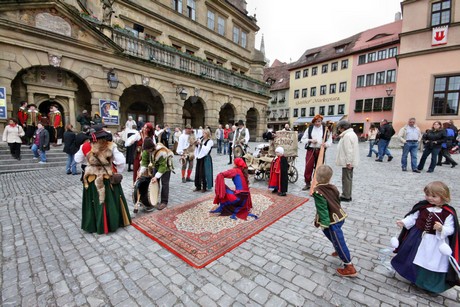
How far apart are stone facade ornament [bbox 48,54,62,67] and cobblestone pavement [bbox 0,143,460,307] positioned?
8545mm

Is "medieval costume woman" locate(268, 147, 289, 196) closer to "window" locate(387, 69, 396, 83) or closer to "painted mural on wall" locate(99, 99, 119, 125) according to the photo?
"painted mural on wall" locate(99, 99, 119, 125)

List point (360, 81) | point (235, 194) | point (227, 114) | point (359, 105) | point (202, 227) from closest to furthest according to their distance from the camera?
point (202, 227) → point (235, 194) → point (227, 114) → point (360, 81) → point (359, 105)

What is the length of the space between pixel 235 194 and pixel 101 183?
237 centimetres

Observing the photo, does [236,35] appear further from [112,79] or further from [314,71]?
[314,71]

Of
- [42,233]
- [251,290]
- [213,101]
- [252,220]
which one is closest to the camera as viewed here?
[251,290]

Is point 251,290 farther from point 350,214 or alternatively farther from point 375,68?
point 375,68

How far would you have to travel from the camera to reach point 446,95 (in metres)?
15.5

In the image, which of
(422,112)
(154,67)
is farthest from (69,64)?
(422,112)

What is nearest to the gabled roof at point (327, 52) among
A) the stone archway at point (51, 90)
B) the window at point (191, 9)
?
the window at point (191, 9)

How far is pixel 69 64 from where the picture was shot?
10398 mm

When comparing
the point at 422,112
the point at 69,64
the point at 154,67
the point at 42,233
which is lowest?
the point at 42,233

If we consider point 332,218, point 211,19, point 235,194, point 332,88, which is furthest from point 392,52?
point 332,218

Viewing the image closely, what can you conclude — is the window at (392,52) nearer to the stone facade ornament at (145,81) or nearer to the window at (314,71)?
the window at (314,71)

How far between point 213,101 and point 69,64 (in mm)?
→ 9544
